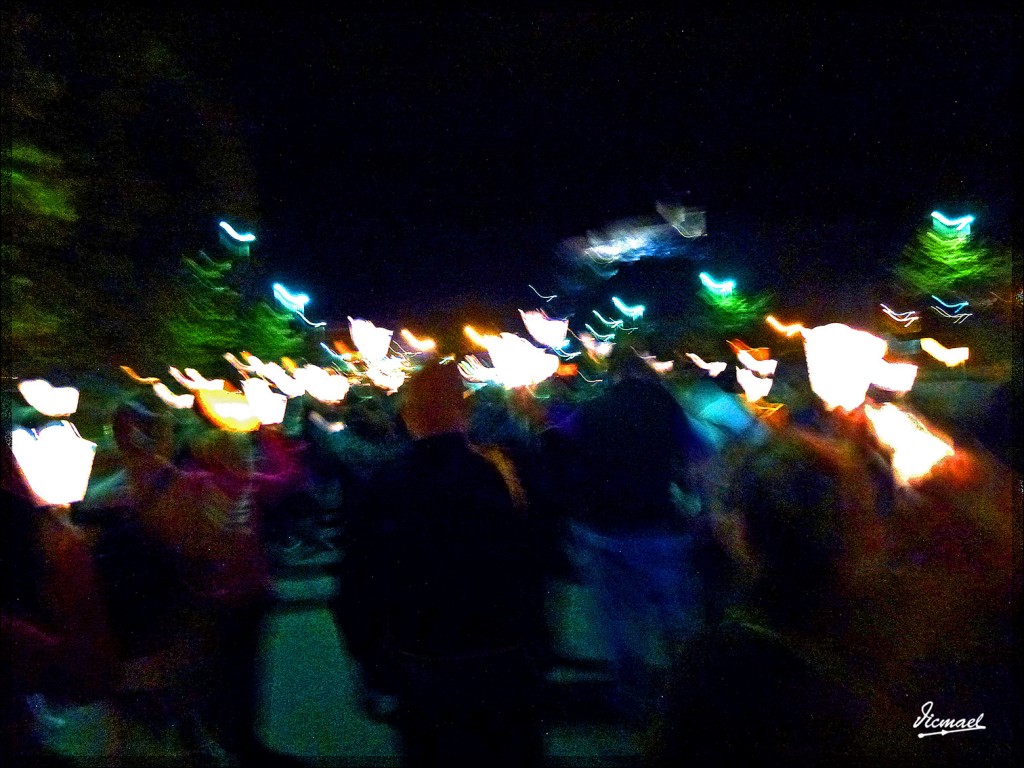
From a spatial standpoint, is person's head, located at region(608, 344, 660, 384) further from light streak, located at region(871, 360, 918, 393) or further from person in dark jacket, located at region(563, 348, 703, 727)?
light streak, located at region(871, 360, 918, 393)

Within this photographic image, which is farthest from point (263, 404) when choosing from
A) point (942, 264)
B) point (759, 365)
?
point (942, 264)

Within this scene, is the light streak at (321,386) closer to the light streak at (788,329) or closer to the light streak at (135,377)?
the light streak at (135,377)

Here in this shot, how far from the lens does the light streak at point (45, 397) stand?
4.64m

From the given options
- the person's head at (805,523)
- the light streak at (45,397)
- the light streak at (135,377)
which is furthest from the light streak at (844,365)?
the light streak at (135,377)

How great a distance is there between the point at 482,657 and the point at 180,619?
1989 millimetres

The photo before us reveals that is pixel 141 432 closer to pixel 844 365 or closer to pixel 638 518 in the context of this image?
pixel 638 518

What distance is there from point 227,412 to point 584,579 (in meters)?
2.84

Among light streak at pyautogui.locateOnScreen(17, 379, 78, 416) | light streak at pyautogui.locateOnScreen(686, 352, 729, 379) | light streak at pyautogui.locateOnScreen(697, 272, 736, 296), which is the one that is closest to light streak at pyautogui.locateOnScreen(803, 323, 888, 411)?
light streak at pyautogui.locateOnScreen(686, 352, 729, 379)

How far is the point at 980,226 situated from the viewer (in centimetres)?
1697

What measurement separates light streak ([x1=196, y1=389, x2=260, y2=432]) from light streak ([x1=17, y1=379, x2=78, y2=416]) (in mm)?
946

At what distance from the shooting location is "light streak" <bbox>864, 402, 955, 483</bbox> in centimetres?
352

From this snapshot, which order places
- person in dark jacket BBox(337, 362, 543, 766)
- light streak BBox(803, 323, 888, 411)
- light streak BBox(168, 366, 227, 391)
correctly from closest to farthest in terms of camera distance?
person in dark jacket BBox(337, 362, 543, 766) → light streak BBox(803, 323, 888, 411) → light streak BBox(168, 366, 227, 391)

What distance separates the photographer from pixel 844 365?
13.0 feet

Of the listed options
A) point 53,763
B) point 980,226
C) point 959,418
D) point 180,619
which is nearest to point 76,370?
point 180,619
